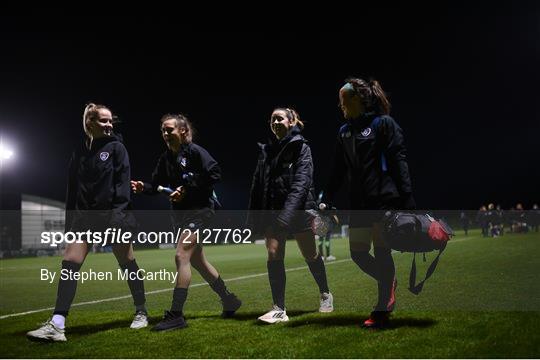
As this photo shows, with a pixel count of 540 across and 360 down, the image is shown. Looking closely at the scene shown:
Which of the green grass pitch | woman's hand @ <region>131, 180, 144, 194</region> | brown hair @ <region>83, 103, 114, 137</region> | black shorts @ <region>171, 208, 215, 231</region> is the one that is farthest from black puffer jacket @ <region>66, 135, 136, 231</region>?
the green grass pitch

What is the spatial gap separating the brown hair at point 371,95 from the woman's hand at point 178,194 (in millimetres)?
1880

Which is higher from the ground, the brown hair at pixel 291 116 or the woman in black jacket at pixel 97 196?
the brown hair at pixel 291 116

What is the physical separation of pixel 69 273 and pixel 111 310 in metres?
2.09

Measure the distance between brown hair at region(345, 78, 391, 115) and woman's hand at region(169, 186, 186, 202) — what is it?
1880mm

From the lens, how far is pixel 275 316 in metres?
5.55

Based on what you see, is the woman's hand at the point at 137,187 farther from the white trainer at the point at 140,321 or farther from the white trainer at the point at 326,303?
the white trainer at the point at 326,303

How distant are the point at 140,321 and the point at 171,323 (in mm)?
440

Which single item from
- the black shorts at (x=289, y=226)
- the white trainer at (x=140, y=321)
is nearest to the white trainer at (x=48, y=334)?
the white trainer at (x=140, y=321)

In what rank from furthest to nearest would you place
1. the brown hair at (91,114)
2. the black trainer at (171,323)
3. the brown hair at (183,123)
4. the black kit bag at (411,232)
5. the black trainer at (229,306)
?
1. the black trainer at (229,306)
2. the brown hair at (183,123)
3. the brown hair at (91,114)
4. the black trainer at (171,323)
5. the black kit bag at (411,232)

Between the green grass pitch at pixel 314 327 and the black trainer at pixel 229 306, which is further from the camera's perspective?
the black trainer at pixel 229 306

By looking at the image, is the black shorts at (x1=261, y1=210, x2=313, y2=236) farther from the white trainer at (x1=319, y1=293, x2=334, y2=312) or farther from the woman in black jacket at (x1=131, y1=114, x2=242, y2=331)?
the white trainer at (x1=319, y1=293, x2=334, y2=312)

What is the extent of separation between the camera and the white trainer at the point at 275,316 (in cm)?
552

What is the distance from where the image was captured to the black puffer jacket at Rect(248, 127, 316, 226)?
18.3 feet

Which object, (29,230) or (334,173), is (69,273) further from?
(29,230)
